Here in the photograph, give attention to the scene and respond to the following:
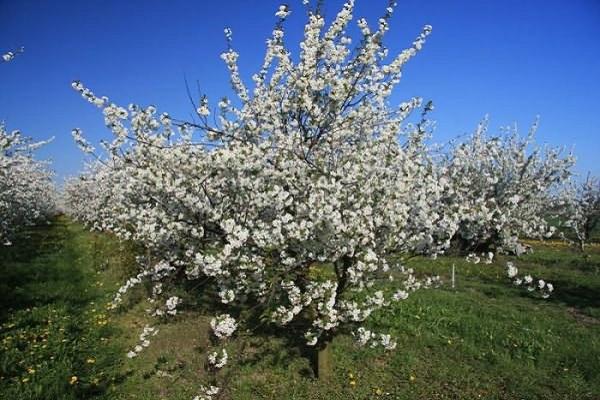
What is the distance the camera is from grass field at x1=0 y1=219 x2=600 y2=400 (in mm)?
6723

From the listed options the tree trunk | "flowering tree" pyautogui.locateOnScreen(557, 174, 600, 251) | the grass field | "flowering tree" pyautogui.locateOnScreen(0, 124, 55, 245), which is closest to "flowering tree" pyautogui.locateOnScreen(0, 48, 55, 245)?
"flowering tree" pyautogui.locateOnScreen(0, 124, 55, 245)

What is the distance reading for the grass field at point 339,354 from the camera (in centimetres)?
672

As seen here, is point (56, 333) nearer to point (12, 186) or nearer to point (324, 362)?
point (324, 362)

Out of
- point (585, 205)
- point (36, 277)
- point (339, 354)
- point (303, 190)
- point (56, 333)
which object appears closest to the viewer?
point (303, 190)

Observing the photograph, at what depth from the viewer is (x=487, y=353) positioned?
7.89m

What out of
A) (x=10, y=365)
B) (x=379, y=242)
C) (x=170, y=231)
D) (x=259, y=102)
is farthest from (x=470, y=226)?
(x=10, y=365)

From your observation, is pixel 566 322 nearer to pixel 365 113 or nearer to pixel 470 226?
pixel 470 226

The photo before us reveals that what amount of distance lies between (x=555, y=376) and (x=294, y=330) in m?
4.53

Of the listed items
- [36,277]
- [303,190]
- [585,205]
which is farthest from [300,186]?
[585,205]

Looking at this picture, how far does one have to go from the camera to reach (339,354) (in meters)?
7.74

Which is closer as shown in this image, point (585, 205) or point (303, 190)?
point (303, 190)

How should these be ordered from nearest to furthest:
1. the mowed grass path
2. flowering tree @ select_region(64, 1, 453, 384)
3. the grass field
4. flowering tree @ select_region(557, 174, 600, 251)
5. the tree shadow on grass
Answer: flowering tree @ select_region(64, 1, 453, 384), the grass field, the mowed grass path, the tree shadow on grass, flowering tree @ select_region(557, 174, 600, 251)

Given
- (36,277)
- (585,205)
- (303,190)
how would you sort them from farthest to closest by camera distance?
(585,205), (36,277), (303,190)

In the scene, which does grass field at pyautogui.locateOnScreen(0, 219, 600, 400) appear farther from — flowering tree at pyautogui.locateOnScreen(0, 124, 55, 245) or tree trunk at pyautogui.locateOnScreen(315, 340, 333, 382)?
flowering tree at pyautogui.locateOnScreen(0, 124, 55, 245)
